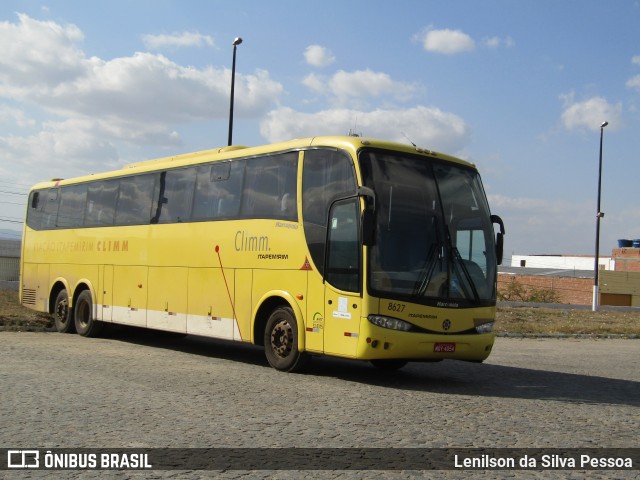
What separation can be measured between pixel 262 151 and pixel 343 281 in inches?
135

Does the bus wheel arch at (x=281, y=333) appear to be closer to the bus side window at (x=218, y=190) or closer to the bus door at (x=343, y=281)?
the bus door at (x=343, y=281)

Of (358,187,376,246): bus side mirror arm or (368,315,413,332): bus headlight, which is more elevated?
(358,187,376,246): bus side mirror arm

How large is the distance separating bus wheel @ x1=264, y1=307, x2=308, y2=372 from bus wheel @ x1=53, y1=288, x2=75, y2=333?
877 centimetres

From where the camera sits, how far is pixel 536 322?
28953 mm

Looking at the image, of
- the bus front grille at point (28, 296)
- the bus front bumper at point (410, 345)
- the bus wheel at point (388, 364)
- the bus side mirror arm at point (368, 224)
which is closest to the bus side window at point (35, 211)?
the bus front grille at point (28, 296)

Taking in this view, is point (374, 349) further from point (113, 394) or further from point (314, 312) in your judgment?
point (113, 394)

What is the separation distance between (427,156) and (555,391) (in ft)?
13.1

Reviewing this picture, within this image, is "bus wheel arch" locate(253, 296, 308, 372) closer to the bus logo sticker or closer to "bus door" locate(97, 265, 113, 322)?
the bus logo sticker

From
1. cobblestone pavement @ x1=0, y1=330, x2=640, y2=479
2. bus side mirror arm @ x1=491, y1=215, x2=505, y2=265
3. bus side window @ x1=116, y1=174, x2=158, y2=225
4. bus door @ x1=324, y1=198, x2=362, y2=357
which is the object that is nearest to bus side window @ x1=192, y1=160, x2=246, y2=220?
bus side window @ x1=116, y1=174, x2=158, y2=225

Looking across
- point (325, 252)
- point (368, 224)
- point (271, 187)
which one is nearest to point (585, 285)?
point (271, 187)

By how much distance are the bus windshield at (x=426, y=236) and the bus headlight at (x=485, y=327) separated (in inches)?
12.9

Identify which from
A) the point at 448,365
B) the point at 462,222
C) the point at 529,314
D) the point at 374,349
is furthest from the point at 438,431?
the point at 529,314

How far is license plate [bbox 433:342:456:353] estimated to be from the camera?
1160 cm

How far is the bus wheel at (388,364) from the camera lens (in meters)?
A: 13.8
